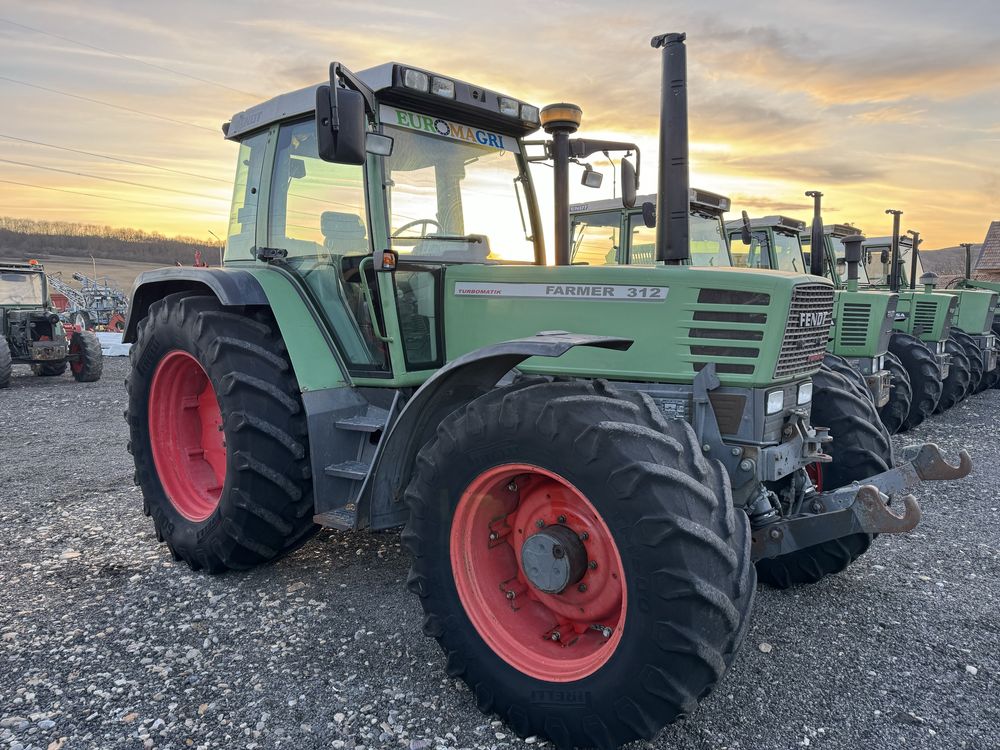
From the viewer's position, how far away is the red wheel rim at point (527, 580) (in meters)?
2.67

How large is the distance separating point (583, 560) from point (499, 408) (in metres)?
0.65

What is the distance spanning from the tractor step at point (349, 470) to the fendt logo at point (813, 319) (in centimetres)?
211

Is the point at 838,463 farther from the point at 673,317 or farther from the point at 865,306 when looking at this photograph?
the point at 865,306

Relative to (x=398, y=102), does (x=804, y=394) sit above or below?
below

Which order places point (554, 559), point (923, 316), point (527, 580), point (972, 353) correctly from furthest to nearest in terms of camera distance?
→ point (972, 353), point (923, 316), point (527, 580), point (554, 559)

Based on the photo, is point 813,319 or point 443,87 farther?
point 443,87

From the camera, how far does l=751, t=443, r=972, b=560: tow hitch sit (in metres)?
2.70

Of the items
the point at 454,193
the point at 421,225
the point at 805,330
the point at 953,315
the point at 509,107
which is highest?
the point at 509,107

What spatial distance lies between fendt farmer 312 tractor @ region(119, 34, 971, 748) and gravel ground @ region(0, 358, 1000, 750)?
28 centimetres

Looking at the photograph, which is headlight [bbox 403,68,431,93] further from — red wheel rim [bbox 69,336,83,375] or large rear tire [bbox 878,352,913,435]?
red wheel rim [bbox 69,336,83,375]

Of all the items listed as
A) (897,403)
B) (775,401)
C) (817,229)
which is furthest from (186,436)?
(897,403)

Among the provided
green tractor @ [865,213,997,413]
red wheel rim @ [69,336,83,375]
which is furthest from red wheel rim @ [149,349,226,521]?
red wheel rim @ [69,336,83,375]

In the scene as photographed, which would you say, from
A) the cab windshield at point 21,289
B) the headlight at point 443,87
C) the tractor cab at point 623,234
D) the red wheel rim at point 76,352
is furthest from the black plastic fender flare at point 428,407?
the cab windshield at point 21,289

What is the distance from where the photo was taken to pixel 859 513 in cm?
274
